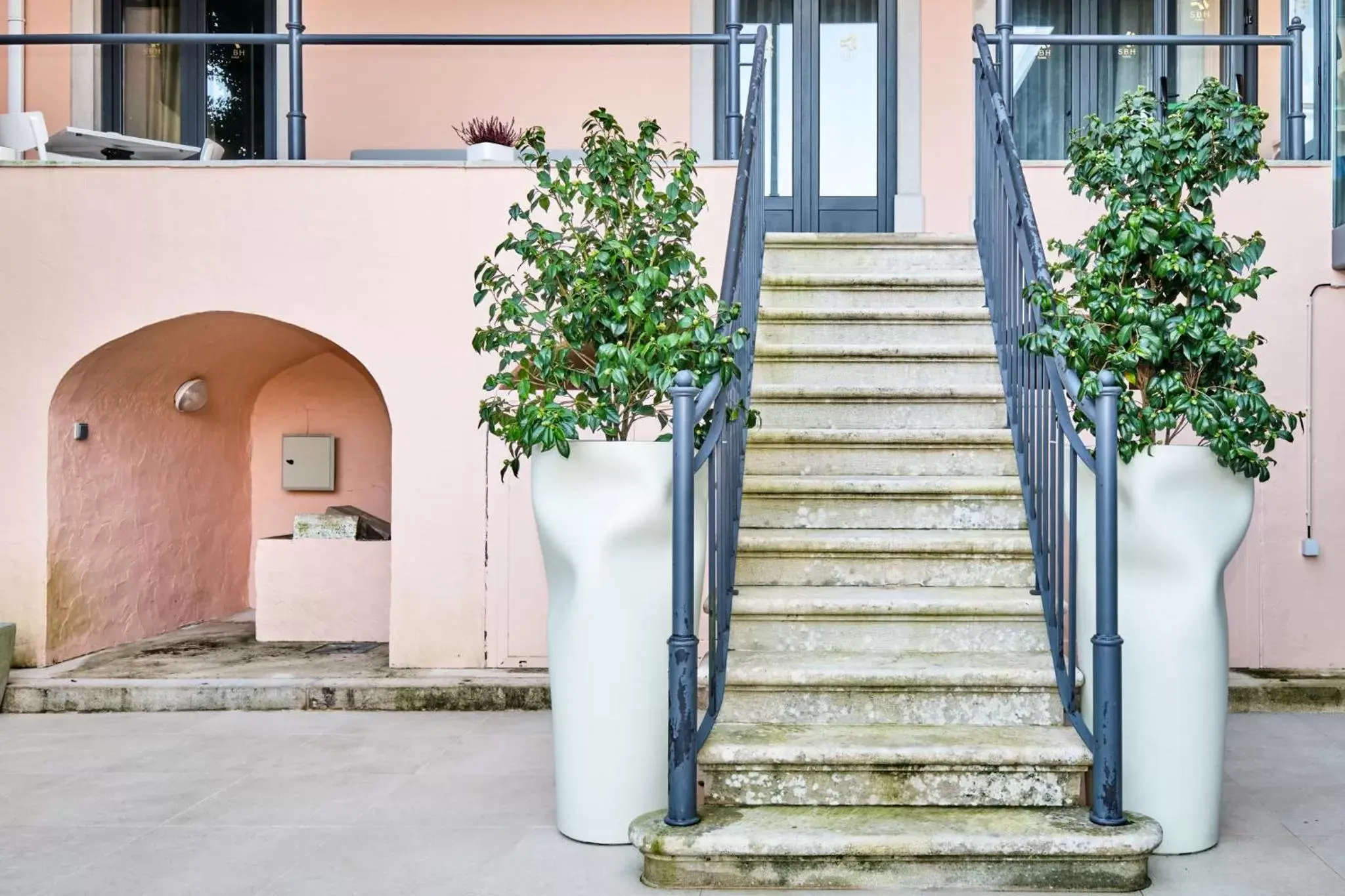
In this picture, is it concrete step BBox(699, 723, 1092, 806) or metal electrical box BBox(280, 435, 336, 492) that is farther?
metal electrical box BBox(280, 435, 336, 492)

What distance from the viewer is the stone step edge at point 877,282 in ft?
17.8

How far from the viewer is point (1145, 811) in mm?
3334

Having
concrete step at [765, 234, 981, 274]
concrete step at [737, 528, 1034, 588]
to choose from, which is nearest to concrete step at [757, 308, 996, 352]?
concrete step at [765, 234, 981, 274]

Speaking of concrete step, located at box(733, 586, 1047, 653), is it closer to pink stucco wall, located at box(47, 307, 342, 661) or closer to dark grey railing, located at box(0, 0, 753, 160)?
dark grey railing, located at box(0, 0, 753, 160)

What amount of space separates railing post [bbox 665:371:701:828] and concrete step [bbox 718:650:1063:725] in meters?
0.40

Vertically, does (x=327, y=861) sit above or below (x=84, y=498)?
below

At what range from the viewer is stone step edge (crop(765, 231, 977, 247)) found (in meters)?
5.78

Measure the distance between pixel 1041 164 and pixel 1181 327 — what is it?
2.41 m

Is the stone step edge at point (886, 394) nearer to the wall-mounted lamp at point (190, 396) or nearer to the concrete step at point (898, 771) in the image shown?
the concrete step at point (898, 771)

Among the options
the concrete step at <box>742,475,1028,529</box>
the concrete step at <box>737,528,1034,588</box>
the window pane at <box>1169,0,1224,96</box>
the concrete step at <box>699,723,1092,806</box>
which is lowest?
the concrete step at <box>699,723,1092,806</box>

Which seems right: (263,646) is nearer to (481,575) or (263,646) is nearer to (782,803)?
(481,575)

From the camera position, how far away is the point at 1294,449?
5688 millimetres

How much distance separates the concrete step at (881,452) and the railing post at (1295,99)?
2471mm

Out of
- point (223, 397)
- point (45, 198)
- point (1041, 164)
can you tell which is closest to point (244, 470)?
point (223, 397)
